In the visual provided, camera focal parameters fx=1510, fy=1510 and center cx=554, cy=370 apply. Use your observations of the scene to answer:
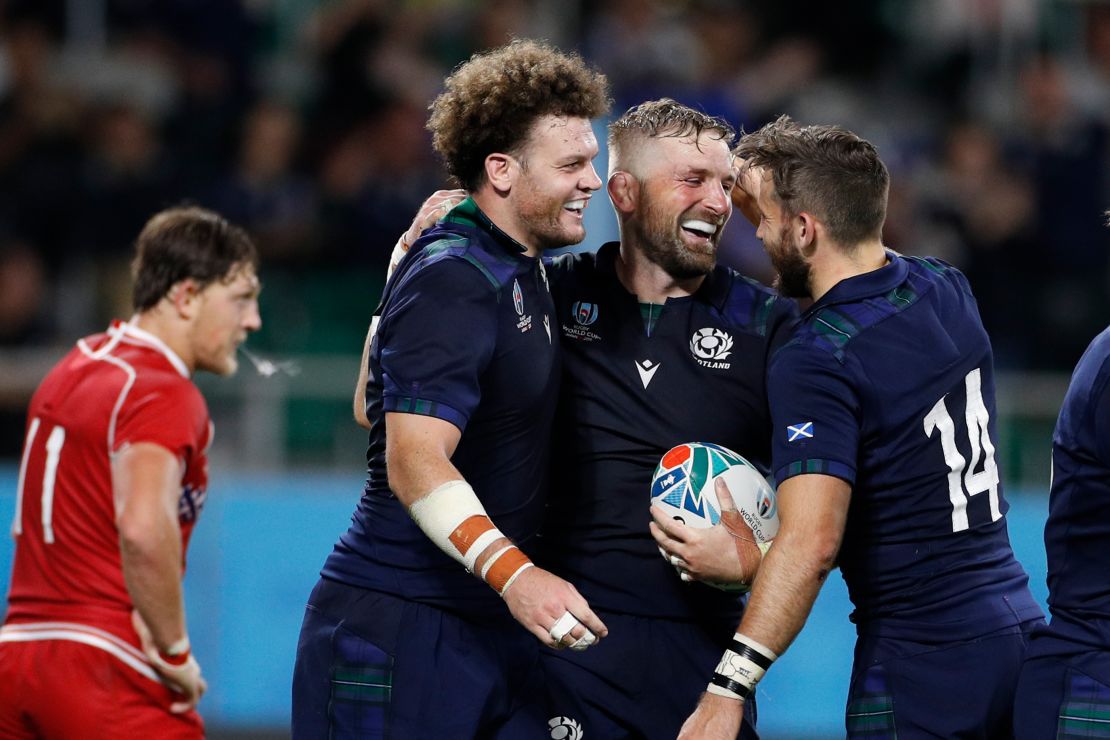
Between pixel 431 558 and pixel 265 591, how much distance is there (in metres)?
4.10

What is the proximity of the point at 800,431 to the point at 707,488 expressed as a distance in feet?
1.41

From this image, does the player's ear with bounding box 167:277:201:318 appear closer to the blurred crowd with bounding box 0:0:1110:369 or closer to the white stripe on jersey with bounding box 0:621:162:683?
the white stripe on jersey with bounding box 0:621:162:683

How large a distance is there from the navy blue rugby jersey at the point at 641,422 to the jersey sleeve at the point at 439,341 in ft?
2.13

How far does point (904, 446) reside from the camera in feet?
12.9

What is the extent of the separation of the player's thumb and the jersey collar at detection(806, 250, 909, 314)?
0.53 metres

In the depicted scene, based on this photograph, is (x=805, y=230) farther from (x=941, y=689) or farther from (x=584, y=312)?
(x=941, y=689)

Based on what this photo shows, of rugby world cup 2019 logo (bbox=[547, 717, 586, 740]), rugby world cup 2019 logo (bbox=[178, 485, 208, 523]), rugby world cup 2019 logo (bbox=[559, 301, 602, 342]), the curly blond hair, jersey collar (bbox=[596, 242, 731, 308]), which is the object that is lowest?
rugby world cup 2019 logo (bbox=[547, 717, 586, 740])

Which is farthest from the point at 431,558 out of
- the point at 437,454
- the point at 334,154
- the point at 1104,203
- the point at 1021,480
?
the point at 1104,203

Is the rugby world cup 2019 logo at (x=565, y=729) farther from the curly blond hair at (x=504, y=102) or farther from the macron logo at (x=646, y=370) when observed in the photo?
the curly blond hair at (x=504, y=102)

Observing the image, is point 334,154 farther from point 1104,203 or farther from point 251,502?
point 1104,203

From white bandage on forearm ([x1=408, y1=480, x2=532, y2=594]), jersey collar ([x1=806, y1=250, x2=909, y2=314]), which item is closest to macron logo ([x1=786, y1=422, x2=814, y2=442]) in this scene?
jersey collar ([x1=806, y1=250, x2=909, y2=314])

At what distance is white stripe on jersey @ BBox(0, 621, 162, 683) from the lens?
465cm

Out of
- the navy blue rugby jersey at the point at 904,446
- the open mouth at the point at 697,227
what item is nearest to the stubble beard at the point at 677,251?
the open mouth at the point at 697,227

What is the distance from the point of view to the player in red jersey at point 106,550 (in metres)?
4.60
